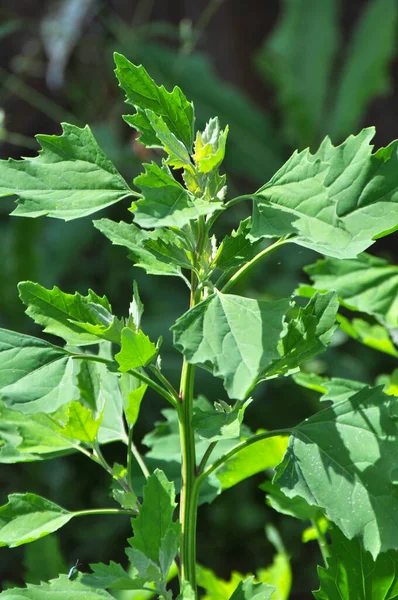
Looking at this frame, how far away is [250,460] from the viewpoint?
64 centimetres

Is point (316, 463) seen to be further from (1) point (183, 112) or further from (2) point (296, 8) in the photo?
(2) point (296, 8)

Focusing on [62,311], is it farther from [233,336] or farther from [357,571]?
[357,571]

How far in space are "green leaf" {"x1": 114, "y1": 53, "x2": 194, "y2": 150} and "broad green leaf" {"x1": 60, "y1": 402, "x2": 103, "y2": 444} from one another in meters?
0.20

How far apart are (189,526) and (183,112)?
285mm

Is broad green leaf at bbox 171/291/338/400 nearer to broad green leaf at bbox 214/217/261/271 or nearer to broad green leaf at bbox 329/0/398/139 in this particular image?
broad green leaf at bbox 214/217/261/271

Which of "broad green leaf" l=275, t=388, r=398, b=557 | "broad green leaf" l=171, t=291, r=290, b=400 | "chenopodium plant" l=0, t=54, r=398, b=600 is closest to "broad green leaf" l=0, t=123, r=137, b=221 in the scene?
"chenopodium plant" l=0, t=54, r=398, b=600

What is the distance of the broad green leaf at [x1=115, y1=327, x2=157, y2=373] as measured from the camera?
0.47m

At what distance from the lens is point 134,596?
0.78m

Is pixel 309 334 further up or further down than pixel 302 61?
further down

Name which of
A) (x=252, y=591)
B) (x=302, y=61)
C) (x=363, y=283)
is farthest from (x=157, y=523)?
(x=302, y=61)

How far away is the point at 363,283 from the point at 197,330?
1.09 feet

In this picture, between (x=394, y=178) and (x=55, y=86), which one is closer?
(x=394, y=178)

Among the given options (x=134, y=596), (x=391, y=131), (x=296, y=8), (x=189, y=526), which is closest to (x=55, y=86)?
(x=296, y=8)

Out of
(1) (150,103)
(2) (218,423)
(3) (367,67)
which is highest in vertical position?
(3) (367,67)
